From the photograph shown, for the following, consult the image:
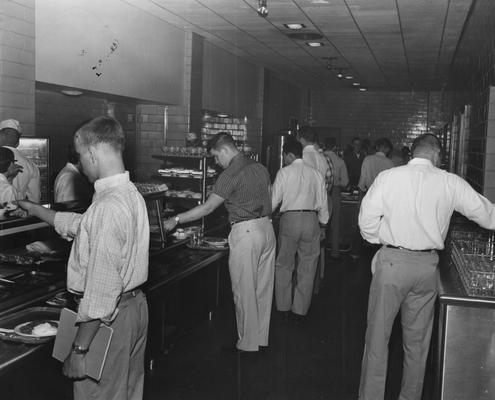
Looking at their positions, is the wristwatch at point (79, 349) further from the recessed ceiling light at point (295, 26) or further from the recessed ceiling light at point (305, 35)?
the recessed ceiling light at point (305, 35)

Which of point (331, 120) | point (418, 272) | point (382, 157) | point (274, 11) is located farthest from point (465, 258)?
point (331, 120)

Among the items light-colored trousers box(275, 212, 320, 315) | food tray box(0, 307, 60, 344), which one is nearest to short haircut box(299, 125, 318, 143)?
light-colored trousers box(275, 212, 320, 315)

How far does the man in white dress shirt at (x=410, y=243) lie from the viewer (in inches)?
146

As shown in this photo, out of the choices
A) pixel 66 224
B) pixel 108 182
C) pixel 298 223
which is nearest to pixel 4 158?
pixel 66 224

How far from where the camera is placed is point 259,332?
501cm

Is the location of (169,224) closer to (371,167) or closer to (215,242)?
(215,242)

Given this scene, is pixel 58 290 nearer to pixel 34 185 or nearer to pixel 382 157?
pixel 34 185

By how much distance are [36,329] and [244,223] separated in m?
1.91

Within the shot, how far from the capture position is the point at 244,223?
15.5ft

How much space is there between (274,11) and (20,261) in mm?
4082

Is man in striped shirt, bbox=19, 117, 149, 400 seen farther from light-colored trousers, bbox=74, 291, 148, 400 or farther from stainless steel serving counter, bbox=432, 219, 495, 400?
stainless steel serving counter, bbox=432, 219, 495, 400

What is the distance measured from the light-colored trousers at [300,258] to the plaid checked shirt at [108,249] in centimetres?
337

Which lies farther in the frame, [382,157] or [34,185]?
[382,157]

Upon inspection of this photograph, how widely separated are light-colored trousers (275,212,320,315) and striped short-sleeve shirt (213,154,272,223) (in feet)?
4.19
